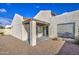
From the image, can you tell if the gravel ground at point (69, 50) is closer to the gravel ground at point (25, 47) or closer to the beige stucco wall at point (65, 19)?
the gravel ground at point (25, 47)

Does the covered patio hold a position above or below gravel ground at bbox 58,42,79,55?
above

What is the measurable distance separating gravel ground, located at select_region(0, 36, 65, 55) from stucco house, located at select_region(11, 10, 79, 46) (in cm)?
10

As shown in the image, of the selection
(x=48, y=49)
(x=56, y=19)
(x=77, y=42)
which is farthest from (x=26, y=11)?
(x=77, y=42)

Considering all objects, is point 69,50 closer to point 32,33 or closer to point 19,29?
point 32,33

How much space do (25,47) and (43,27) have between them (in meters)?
0.55

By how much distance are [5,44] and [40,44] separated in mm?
721

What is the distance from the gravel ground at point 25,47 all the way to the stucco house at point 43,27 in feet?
0.34

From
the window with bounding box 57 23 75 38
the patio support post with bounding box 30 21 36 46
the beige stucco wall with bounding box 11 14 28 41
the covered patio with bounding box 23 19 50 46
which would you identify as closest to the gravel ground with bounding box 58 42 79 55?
the window with bounding box 57 23 75 38

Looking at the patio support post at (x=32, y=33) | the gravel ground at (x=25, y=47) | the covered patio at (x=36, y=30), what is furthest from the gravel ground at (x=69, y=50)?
the patio support post at (x=32, y=33)

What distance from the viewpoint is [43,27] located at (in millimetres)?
3842

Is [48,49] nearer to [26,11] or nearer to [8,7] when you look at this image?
[26,11]

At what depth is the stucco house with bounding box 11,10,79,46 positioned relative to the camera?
3.79 metres

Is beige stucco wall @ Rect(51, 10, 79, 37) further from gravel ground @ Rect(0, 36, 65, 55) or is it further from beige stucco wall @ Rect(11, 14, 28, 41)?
beige stucco wall @ Rect(11, 14, 28, 41)

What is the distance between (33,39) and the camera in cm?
387
